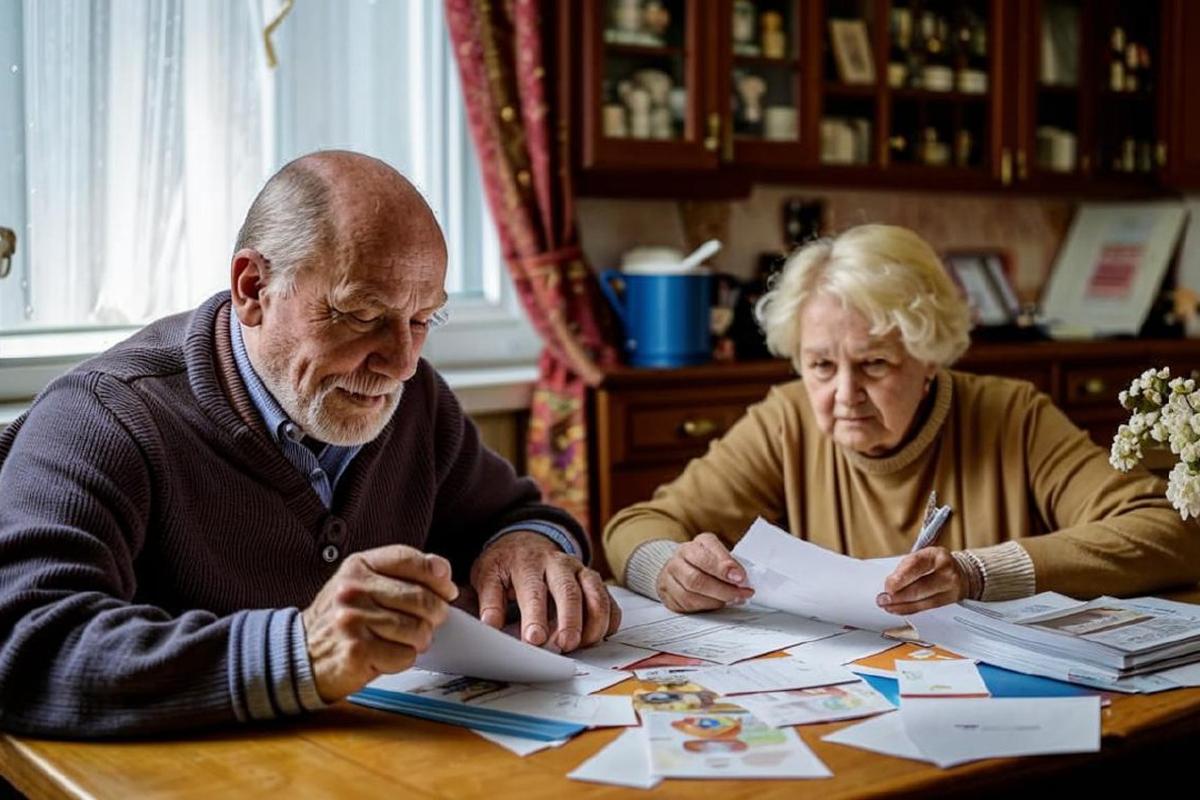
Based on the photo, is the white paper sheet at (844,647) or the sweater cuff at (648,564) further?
the sweater cuff at (648,564)

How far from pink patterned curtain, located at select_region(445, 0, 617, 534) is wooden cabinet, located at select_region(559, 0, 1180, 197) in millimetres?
101

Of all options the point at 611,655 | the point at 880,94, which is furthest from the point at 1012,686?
the point at 880,94

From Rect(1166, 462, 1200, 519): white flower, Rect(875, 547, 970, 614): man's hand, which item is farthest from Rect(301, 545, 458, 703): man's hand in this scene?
Rect(1166, 462, 1200, 519): white flower

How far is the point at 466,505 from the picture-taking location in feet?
6.53

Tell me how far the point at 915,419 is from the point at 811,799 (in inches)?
48.8

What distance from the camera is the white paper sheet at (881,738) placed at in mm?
1285

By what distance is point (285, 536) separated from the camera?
1648 mm

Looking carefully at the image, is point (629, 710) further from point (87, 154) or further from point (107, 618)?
point (87, 154)

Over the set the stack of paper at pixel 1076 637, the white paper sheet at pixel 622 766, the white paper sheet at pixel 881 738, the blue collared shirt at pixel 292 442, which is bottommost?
the white paper sheet at pixel 881 738

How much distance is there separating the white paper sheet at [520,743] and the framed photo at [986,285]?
11.0 feet

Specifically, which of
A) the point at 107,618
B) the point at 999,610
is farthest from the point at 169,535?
the point at 999,610

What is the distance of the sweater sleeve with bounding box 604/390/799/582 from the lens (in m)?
2.24

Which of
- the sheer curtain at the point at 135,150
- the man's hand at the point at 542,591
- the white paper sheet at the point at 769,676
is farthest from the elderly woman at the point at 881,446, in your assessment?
the sheer curtain at the point at 135,150

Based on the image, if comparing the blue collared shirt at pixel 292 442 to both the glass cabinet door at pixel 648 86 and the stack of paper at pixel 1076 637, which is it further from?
the glass cabinet door at pixel 648 86
